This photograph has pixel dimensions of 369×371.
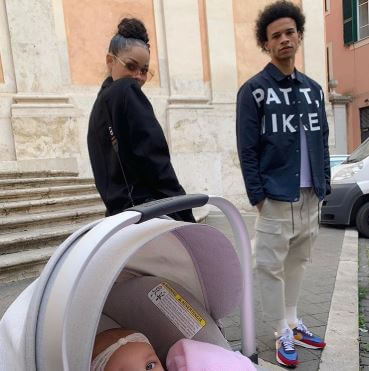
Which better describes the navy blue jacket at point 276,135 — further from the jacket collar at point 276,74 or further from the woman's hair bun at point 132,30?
the woman's hair bun at point 132,30

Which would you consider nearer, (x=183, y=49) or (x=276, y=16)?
(x=276, y=16)

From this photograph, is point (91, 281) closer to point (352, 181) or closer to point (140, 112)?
point (140, 112)

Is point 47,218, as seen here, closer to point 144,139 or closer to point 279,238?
point 279,238

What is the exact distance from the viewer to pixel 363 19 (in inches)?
687

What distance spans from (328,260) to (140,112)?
353cm

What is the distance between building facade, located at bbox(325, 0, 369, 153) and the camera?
54.7 feet

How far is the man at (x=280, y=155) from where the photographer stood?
94.0 inches

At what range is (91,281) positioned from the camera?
103 cm

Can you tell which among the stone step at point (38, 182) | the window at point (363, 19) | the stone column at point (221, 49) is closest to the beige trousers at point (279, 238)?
the stone step at point (38, 182)

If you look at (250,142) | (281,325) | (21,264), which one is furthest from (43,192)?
(281,325)

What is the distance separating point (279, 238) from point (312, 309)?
3.76 ft

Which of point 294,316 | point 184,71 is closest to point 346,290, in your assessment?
point 294,316

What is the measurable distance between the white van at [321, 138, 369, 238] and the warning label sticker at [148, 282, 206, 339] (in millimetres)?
5097

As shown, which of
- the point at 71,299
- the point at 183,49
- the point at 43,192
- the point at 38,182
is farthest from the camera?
the point at 183,49
